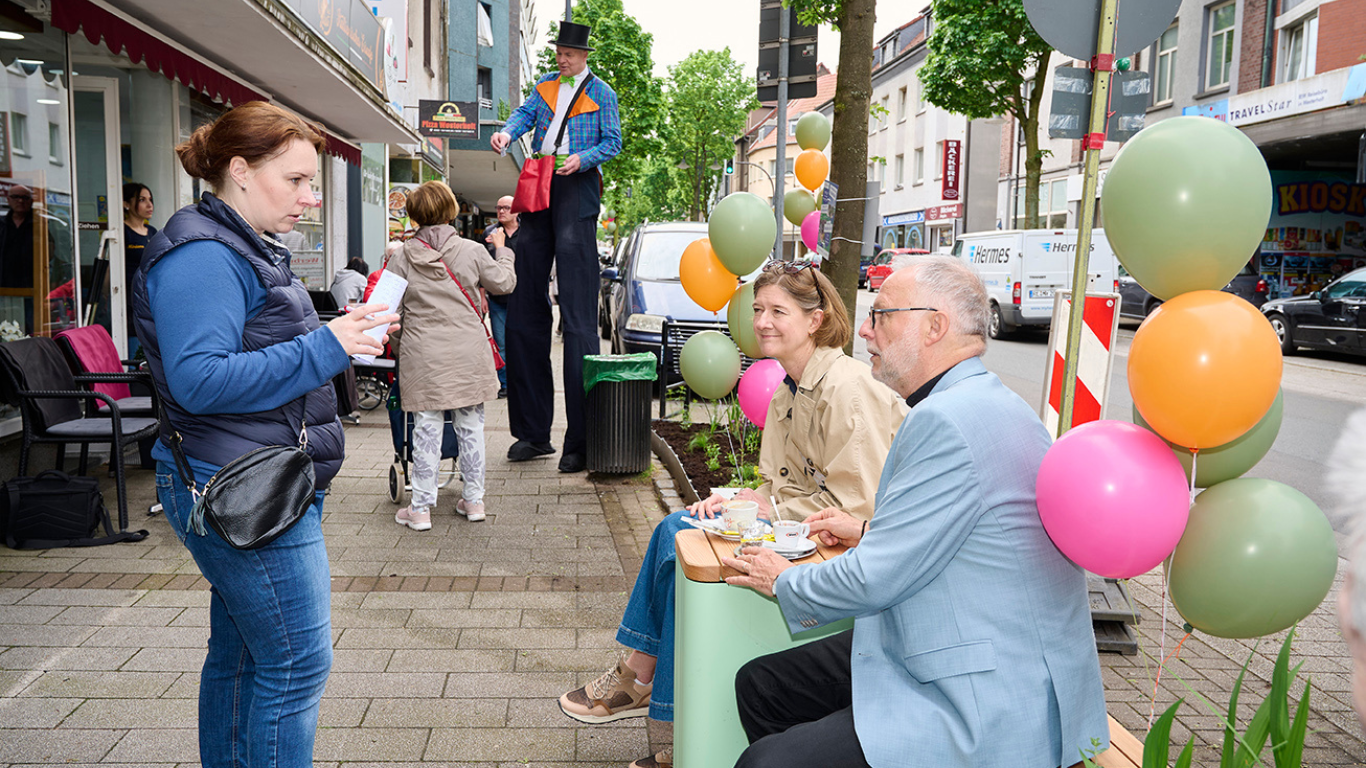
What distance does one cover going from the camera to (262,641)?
2.37 m

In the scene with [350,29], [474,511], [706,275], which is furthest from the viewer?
[350,29]

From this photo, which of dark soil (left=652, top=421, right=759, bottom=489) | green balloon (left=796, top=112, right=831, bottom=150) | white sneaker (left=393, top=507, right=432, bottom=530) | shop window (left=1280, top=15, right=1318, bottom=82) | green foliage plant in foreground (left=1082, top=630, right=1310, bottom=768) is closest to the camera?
green foliage plant in foreground (left=1082, top=630, right=1310, bottom=768)

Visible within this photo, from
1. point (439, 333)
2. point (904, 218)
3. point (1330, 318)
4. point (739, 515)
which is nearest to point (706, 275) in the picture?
point (439, 333)

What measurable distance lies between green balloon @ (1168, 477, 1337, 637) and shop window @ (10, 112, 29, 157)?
720cm

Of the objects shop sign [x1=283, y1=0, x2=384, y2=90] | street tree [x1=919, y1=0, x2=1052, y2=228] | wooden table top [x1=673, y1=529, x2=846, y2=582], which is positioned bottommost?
wooden table top [x1=673, y1=529, x2=846, y2=582]

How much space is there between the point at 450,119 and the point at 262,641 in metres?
17.5

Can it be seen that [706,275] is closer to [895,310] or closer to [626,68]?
[895,310]

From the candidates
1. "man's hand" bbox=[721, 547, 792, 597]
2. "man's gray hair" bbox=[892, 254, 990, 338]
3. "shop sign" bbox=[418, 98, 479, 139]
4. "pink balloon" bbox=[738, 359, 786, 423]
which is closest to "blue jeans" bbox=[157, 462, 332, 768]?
"man's hand" bbox=[721, 547, 792, 597]

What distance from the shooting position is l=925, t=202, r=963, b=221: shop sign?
4181 cm

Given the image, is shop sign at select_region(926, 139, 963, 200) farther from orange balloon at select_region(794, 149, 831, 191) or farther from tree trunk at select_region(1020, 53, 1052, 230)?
orange balloon at select_region(794, 149, 831, 191)

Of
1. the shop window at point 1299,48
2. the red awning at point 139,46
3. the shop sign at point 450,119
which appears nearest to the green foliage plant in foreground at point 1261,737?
the red awning at point 139,46

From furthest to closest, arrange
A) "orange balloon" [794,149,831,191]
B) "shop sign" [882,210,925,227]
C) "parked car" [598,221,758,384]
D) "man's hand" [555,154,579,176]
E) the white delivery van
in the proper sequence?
"shop sign" [882,210,925,227] < the white delivery van < "parked car" [598,221,758,384] < "orange balloon" [794,149,831,191] < "man's hand" [555,154,579,176]

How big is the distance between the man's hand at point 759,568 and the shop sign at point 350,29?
6951 millimetres

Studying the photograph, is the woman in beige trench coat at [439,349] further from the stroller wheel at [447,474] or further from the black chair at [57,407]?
the black chair at [57,407]
